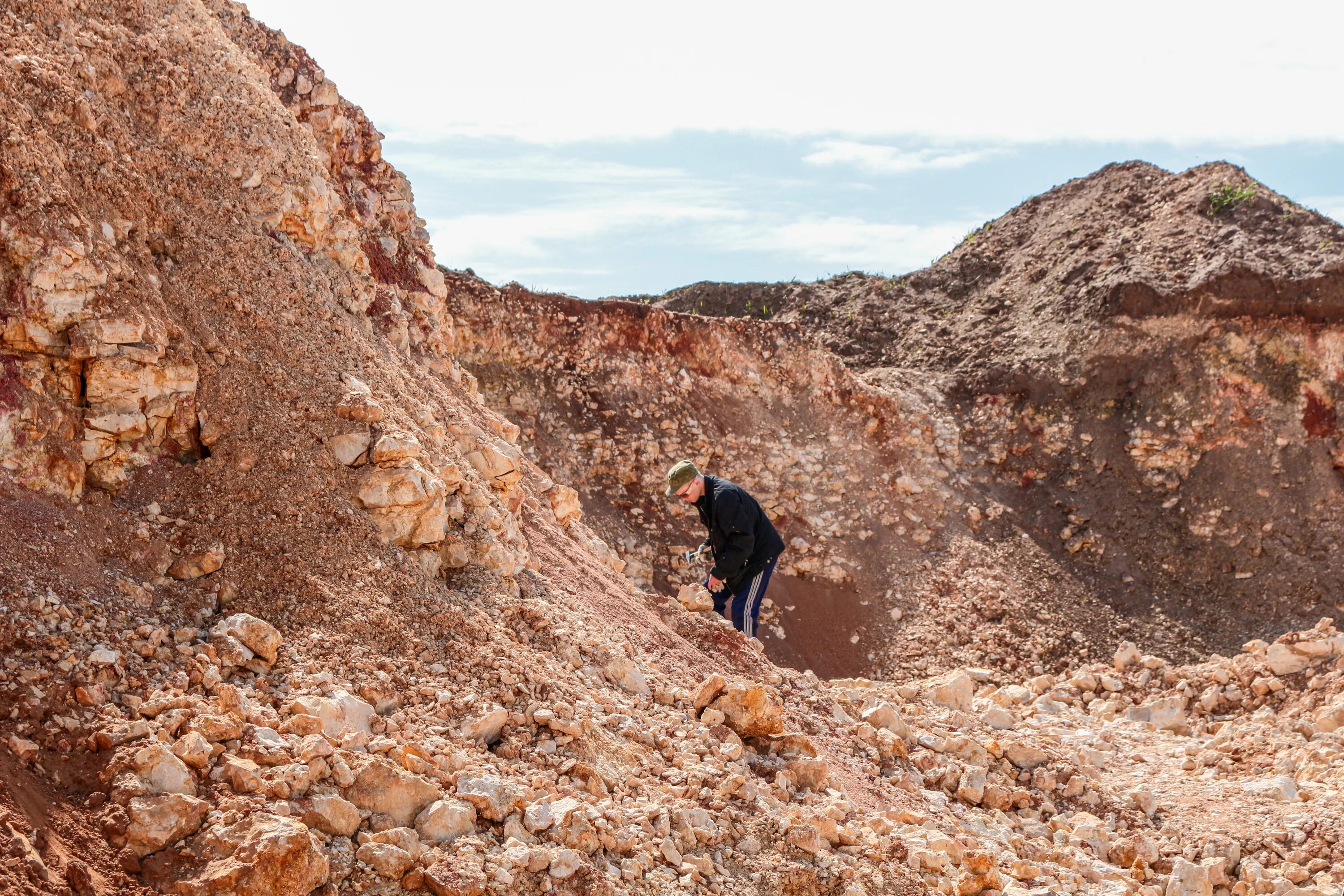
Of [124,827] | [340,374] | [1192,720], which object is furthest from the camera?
[1192,720]

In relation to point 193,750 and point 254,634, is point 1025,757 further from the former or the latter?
point 193,750

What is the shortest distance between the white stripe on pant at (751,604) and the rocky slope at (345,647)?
964mm

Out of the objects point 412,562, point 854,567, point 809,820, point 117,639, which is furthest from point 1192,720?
point 117,639

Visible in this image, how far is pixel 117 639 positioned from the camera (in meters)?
3.61

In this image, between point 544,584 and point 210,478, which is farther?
point 544,584

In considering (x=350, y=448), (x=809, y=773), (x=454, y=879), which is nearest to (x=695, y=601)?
(x=809, y=773)

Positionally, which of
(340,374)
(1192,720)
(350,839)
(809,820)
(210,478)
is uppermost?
(340,374)

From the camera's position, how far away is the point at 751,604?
7926mm

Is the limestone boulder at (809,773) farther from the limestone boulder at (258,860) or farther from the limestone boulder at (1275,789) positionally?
the limestone boulder at (1275,789)

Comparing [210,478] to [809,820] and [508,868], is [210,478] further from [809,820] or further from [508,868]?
[809,820]

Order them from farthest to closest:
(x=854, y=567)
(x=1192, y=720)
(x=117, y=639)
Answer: (x=854, y=567)
(x=1192, y=720)
(x=117, y=639)

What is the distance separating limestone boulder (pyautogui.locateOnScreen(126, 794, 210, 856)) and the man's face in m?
4.60

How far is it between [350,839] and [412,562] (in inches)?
61.5

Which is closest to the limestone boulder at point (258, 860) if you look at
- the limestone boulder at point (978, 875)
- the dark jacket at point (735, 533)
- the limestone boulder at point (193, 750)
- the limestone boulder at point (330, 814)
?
the limestone boulder at point (330, 814)
